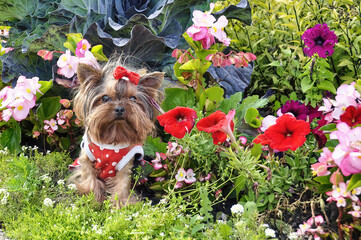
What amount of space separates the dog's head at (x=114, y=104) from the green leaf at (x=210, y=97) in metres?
0.41

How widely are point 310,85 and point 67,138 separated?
2393mm

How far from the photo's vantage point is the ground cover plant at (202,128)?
246 cm

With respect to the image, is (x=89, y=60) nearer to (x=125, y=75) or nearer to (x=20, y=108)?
(x=125, y=75)

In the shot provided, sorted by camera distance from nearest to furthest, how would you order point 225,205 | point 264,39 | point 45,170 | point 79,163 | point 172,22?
point 225,205 → point 79,163 → point 45,170 → point 172,22 → point 264,39

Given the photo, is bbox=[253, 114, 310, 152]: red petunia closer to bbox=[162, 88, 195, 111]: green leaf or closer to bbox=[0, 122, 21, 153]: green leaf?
bbox=[162, 88, 195, 111]: green leaf

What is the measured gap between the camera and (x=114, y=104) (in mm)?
2895

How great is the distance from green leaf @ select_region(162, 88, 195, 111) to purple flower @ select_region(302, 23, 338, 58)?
1030 millimetres

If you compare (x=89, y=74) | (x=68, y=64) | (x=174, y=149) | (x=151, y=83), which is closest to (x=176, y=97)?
(x=151, y=83)

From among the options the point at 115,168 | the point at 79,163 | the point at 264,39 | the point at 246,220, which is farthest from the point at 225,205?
the point at 264,39

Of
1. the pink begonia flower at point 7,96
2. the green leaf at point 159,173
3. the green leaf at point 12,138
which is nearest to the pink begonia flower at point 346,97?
the green leaf at point 159,173

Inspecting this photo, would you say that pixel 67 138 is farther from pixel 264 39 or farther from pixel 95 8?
pixel 264 39

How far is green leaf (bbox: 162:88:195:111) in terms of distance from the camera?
3.45 m

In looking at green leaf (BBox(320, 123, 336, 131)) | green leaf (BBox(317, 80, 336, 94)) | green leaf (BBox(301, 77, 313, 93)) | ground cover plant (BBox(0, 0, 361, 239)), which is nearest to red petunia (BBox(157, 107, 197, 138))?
ground cover plant (BBox(0, 0, 361, 239))

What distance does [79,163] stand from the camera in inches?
131
